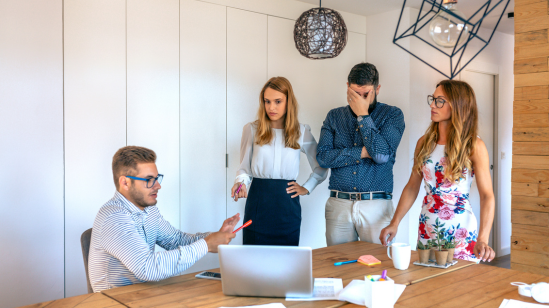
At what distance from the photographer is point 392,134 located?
258cm

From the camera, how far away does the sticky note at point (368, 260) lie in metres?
1.82

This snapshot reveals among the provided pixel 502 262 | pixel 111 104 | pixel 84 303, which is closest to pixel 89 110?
pixel 111 104

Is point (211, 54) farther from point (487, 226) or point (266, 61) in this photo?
point (487, 226)

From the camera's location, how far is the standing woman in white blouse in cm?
260

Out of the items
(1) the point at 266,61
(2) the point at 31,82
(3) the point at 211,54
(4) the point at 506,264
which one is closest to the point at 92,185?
(2) the point at 31,82

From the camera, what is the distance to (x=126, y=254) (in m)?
1.58

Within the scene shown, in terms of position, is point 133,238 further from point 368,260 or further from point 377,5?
point 377,5

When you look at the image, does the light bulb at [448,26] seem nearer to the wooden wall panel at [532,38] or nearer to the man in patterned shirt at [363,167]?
the man in patterned shirt at [363,167]

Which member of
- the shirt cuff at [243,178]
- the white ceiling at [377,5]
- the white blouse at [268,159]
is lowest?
the shirt cuff at [243,178]

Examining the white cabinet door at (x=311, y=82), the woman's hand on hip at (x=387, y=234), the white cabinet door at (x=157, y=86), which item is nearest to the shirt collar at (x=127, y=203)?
the woman's hand on hip at (x=387, y=234)

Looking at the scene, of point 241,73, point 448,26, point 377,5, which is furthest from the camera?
point 377,5

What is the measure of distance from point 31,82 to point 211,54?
52.6 inches

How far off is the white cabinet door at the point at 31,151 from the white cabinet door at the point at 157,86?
0.49 meters

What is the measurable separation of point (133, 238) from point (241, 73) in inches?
94.1
